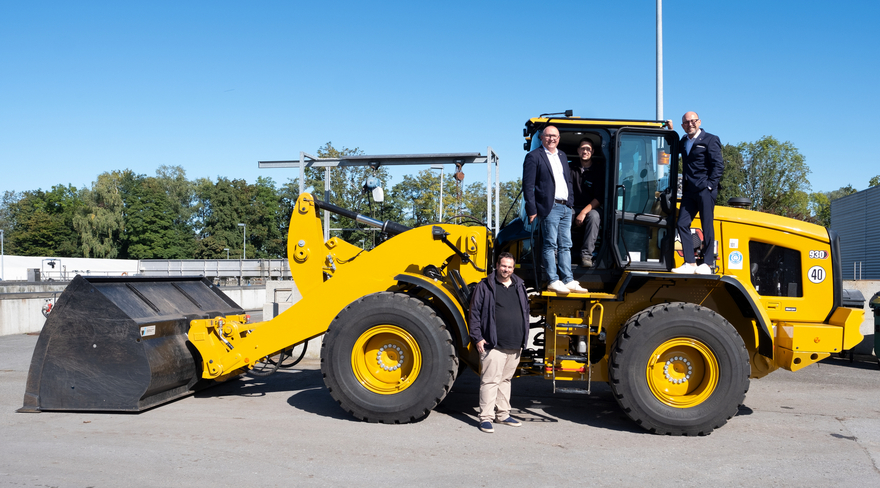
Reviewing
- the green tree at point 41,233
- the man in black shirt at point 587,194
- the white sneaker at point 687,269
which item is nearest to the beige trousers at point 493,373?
the man in black shirt at point 587,194

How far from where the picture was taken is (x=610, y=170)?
6062mm

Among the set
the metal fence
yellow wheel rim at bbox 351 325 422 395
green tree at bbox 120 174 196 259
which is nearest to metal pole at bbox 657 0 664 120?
yellow wheel rim at bbox 351 325 422 395

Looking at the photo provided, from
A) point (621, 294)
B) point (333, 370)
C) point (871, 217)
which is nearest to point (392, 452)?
point (333, 370)

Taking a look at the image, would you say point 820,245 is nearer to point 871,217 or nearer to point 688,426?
point 688,426

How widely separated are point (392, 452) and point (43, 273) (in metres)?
59.4

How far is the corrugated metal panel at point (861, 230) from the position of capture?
31531 millimetres

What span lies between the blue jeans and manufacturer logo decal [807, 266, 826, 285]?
243 centimetres

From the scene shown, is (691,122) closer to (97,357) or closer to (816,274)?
(816,274)

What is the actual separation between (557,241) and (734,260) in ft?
6.03

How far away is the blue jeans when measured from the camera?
5910 millimetres

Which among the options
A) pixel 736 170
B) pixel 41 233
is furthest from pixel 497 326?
pixel 41 233

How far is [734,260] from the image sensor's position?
20.4 ft

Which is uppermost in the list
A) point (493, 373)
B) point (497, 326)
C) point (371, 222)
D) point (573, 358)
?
point (371, 222)

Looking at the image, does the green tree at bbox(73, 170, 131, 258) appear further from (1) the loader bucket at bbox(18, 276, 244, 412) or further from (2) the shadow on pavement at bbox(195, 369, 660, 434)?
(1) the loader bucket at bbox(18, 276, 244, 412)
